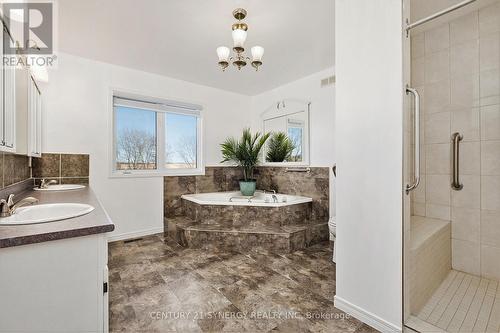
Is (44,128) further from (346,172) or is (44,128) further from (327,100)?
(327,100)

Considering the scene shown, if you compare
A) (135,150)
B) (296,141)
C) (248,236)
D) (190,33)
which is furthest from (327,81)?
(135,150)

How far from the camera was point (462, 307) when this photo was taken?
1738 millimetres

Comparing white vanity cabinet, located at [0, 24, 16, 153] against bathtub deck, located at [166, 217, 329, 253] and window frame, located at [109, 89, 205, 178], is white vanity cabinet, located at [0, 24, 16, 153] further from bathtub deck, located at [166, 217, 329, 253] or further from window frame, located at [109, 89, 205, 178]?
bathtub deck, located at [166, 217, 329, 253]

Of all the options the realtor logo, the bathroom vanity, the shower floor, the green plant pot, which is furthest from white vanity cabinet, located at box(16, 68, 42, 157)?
the shower floor

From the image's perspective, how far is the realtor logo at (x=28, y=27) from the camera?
1576 mm

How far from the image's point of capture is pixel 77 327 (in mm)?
1008

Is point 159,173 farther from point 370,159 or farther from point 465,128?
point 465,128

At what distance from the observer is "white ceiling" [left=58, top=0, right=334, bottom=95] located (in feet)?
6.83

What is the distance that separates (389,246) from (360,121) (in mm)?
831

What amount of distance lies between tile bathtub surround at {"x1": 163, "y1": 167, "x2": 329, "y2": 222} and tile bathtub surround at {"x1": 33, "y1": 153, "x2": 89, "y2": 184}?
107 centimetres

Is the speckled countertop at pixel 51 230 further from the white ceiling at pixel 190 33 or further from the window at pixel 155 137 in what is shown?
the window at pixel 155 137

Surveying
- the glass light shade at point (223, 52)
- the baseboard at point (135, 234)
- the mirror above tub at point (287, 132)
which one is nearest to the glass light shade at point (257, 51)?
the glass light shade at point (223, 52)

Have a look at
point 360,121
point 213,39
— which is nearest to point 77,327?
point 360,121

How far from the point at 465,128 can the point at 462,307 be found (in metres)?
1.56
